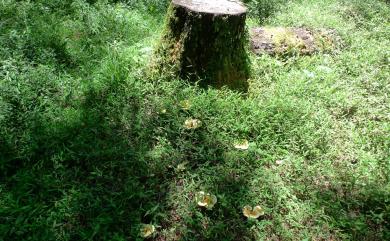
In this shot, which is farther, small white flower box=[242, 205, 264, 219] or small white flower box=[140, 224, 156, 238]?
small white flower box=[242, 205, 264, 219]

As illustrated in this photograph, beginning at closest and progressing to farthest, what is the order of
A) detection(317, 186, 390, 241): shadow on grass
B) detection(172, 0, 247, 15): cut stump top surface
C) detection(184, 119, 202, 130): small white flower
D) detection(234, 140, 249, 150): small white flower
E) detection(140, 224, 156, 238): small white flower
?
detection(140, 224, 156, 238): small white flower < detection(317, 186, 390, 241): shadow on grass < detection(234, 140, 249, 150): small white flower < detection(184, 119, 202, 130): small white flower < detection(172, 0, 247, 15): cut stump top surface

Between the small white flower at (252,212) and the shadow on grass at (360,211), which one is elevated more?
the shadow on grass at (360,211)

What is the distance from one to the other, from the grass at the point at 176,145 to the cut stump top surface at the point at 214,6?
0.73 m

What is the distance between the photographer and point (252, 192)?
2.78 metres

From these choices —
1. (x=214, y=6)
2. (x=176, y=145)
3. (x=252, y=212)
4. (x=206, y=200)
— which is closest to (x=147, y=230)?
(x=206, y=200)

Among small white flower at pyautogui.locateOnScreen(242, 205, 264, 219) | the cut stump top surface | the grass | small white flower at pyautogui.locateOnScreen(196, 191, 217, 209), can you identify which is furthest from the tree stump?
small white flower at pyautogui.locateOnScreen(242, 205, 264, 219)

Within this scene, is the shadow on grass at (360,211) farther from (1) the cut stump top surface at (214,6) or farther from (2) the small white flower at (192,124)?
(1) the cut stump top surface at (214,6)

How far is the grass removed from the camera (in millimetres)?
2570

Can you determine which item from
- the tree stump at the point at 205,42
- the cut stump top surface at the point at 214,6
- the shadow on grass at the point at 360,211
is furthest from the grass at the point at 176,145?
the cut stump top surface at the point at 214,6

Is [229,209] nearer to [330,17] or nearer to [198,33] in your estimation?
[198,33]

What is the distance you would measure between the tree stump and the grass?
0.22 m

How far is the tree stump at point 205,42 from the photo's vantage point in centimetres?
347

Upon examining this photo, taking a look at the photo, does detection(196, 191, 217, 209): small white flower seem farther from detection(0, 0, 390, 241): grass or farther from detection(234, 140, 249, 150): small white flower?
detection(234, 140, 249, 150): small white flower

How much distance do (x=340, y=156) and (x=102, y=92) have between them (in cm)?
229
